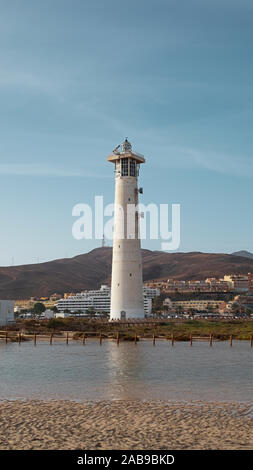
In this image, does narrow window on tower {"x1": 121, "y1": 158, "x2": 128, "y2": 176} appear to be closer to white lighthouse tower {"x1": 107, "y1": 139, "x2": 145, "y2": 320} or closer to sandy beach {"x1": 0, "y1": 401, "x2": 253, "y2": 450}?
white lighthouse tower {"x1": 107, "y1": 139, "x2": 145, "y2": 320}

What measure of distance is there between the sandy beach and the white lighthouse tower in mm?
41078

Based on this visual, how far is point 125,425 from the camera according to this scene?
1335 centimetres

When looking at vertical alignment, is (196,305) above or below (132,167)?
below

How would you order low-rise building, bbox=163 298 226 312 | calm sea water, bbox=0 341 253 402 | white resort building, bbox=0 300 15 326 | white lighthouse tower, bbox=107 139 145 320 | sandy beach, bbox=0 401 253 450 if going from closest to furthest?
sandy beach, bbox=0 401 253 450
calm sea water, bbox=0 341 253 402
white lighthouse tower, bbox=107 139 145 320
white resort building, bbox=0 300 15 326
low-rise building, bbox=163 298 226 312

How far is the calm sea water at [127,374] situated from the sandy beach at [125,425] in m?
1.75

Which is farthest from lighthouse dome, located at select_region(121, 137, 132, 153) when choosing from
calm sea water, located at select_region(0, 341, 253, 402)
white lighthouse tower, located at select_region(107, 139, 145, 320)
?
calm sea water, located at select_region(0, 341, 253, 402)

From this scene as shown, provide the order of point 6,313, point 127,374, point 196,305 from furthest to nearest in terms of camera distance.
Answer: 1. point 196,305
2. point 6,313
3. point 127,374

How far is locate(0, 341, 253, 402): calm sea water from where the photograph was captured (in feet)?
61.7

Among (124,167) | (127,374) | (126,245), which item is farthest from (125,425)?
(124,167)

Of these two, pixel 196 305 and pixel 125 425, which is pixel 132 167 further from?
pixel 196 305

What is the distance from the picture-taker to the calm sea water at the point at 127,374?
18.8 metres

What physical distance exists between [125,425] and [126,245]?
44.8 m

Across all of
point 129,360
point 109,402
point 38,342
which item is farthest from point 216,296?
point 109,402
